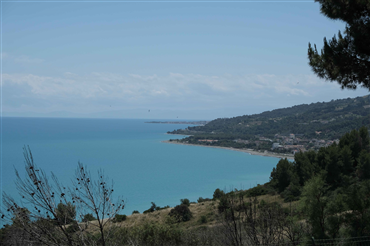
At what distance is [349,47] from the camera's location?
234 inches

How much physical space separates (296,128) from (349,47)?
94797 millimetres

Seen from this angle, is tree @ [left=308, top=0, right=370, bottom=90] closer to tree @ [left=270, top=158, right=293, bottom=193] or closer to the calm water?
tree @ [left=270, top=158, right=293, bottom=193]

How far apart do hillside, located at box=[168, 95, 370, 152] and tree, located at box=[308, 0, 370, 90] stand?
6494 centimetres

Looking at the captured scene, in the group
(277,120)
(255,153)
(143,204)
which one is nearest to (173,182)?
(143,204)

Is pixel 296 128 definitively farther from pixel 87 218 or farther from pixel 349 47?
pixel 87 218

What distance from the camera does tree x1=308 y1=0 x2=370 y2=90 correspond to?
5.61m

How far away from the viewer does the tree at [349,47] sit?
18.4ft

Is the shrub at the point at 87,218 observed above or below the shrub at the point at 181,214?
above

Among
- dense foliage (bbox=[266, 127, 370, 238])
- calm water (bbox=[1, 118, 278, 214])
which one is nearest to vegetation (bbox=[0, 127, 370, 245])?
dense foliage (bbox=[266, 127, 370, 238])

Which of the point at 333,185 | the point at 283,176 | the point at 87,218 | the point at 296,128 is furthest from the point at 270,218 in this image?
the point at 296,128

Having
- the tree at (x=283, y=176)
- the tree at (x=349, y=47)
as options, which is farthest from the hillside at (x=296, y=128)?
the tree at (x=349, y=47)

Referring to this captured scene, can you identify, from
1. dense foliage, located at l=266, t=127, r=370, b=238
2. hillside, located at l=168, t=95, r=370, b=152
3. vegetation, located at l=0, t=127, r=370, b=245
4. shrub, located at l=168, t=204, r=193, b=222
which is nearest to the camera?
vegetation, located at l=0, t=127, r=370, b=245

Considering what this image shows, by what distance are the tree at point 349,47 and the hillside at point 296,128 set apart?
64937 millimetres

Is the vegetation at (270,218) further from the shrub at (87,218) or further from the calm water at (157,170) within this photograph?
the calm water at (157,170)
